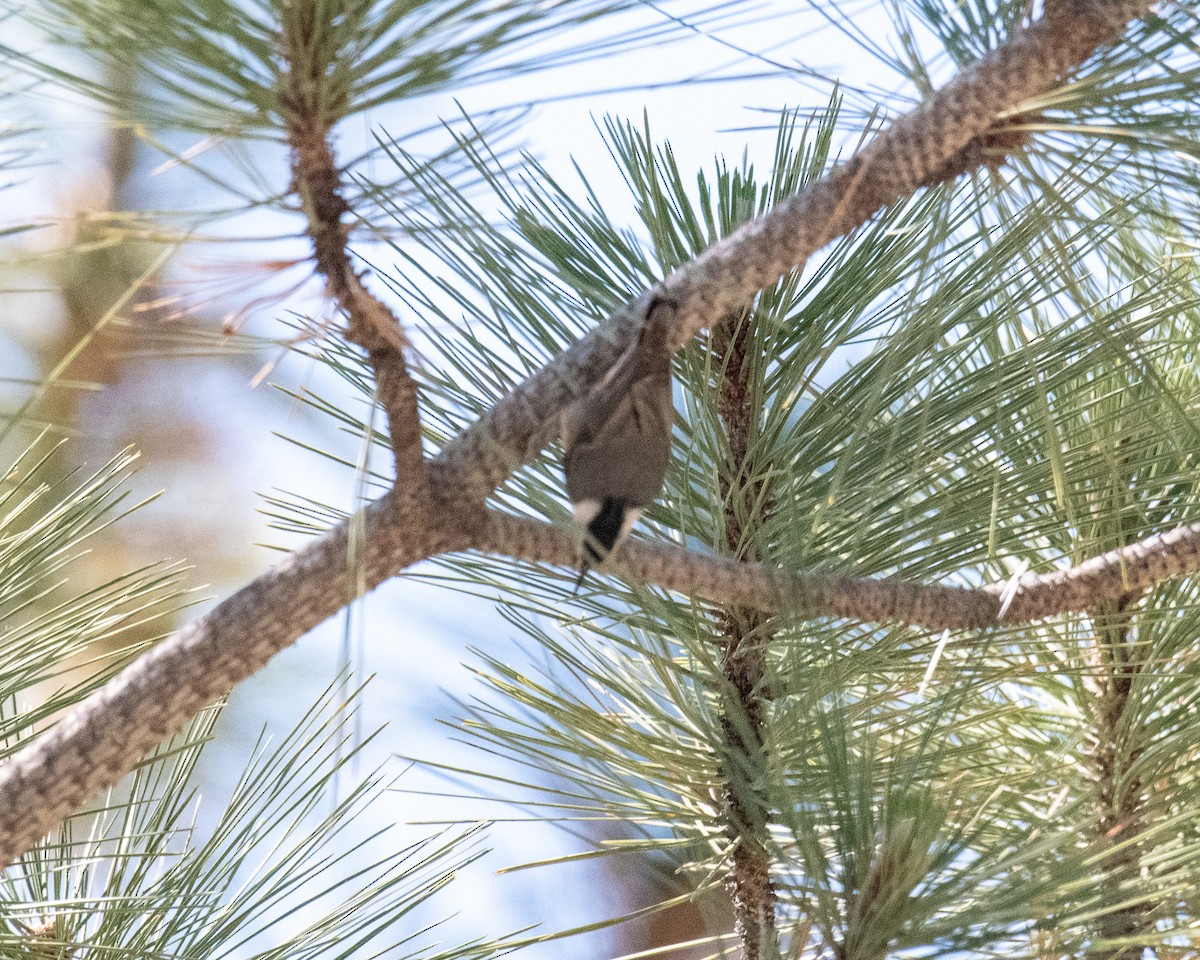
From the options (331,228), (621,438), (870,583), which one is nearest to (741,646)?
(870,583)

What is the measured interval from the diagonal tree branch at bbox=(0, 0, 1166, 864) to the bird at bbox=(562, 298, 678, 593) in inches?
0.6

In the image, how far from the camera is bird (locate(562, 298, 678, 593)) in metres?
0.55

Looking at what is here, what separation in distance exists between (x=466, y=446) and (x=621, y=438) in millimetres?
80

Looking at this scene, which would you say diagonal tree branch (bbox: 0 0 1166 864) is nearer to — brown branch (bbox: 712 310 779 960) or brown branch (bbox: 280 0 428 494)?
brown branch (bbox: 280 0 428 494)

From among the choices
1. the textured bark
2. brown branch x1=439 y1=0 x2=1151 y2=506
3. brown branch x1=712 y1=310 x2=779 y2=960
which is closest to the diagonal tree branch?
brown branch x1=439 y1=0 x2=1151 y2=506

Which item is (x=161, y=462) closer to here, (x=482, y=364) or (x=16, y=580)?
(x=16, y=580)

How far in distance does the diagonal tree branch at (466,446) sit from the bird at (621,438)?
0.02 metres

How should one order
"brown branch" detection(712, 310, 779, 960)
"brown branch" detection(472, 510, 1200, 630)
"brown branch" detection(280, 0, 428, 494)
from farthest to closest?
"brown branch" detection(712, 310, 779, 960) < "brown branch" detection(472, 510, 1200, 630) < "brown branch" detection(280, 0, 428, 494)

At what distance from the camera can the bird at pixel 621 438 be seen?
546 millimetres

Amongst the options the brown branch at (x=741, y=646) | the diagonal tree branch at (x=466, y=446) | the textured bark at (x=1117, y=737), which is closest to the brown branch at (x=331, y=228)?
the diagonal tree branch at (x=466, y=446)

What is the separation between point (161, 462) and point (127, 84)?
123cm

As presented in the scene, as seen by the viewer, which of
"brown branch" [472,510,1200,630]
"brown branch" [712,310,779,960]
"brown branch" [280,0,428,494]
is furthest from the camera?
"brown branch" [712,310,779,960]

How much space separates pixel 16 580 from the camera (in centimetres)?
72

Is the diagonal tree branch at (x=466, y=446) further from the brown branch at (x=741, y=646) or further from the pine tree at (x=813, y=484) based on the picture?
the brown branch at (x=741, y=646)
